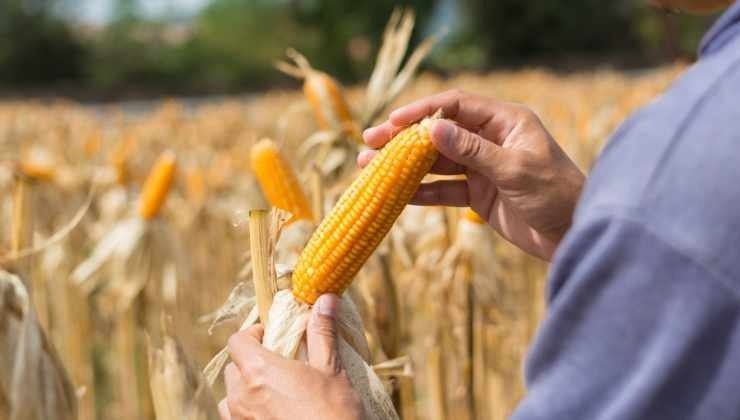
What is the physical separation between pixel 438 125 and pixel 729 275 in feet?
2.33

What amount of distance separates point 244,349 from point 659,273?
86 centimetres

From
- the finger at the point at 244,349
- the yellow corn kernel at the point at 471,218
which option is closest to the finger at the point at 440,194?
the finger at the point at 244,349

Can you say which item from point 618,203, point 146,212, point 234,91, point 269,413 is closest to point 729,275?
point 618,203

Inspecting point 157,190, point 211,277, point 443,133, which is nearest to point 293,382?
point 443,133

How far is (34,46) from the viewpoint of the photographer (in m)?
50.1

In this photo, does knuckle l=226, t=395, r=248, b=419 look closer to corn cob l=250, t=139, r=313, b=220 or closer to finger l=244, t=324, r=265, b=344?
finger l=244, t=324, r=265, b=344

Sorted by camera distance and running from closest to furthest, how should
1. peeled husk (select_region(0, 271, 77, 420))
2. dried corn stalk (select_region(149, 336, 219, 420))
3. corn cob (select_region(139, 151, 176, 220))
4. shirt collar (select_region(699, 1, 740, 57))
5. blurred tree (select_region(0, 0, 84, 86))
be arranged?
shirt collar (select_region(699, 1, 740, 57)) → dried corn stalk (select_region(149, 336, 219, 420)) → peeled husk (select_region(0, 271, 77, 420)) → corn cob (select_region(139, 151, 176, 220)) → blurred tree (select_region(0, 0, 84, 86))

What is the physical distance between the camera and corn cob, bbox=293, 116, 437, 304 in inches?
71.5

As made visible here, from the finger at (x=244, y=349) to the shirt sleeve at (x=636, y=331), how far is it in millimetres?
651

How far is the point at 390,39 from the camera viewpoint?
12.1 feet

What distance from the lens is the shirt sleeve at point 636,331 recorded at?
115 centimetres

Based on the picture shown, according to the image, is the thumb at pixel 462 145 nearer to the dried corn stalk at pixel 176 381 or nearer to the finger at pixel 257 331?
the finger at pixel 257 331

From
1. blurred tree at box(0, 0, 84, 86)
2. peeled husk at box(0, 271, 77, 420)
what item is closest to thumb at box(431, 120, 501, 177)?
peeled husk at box(0, 271, 77, 420)

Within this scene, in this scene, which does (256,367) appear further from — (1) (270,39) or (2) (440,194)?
(1) (270,39)
